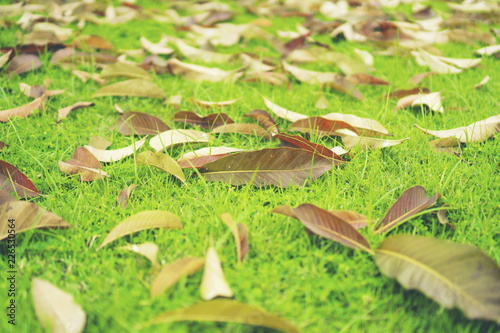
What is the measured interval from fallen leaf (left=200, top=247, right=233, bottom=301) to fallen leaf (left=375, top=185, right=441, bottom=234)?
→ 0.44m

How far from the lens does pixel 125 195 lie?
1257 mm

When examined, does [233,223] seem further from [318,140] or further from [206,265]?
[318,140]

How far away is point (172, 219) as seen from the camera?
1.11 m

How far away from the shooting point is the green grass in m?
0.88

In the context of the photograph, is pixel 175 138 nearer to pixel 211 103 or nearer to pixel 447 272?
pixel 211 103

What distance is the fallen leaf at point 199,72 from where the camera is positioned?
7.16 feet

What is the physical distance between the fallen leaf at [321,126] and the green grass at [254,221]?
6 cm

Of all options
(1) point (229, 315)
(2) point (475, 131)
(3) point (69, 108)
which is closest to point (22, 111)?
(3) point (69, 108)

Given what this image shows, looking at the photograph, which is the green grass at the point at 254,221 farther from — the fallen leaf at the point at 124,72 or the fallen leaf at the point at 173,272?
the fallen leaf at the point at 124,72

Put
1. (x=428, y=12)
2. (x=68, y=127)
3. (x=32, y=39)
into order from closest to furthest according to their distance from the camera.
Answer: (x=68, y=127) → (x=32, y=39) → (x=428, y=12)

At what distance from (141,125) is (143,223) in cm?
63

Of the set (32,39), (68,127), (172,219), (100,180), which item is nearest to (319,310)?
(172,219)

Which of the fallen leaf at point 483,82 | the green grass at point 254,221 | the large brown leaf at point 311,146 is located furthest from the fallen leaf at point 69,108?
the fallen leaf at point 483,82

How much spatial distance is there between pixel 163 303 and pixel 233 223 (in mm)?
278
